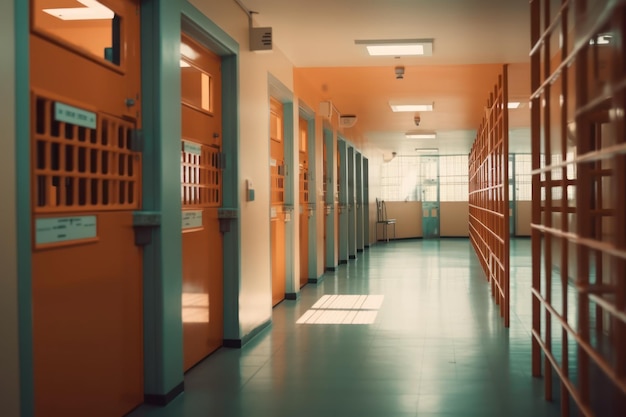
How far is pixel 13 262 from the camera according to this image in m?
2.34

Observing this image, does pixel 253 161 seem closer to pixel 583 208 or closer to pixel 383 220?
pixel 583 208

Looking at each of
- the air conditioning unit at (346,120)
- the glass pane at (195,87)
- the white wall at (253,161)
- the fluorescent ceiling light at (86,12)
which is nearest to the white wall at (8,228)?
the fluorescent ceiling light at (86,12)

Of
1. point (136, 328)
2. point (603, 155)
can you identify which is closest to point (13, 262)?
point (136, 328)

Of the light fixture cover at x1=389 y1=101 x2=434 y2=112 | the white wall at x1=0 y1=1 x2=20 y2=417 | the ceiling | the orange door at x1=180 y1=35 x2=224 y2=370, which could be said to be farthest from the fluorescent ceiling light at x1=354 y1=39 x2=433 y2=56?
the white wall at x1=0 y1=1 x2=20 y2=417

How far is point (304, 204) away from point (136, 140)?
556cm

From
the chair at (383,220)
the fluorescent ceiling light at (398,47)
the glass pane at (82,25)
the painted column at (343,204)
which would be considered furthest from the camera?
the chair at (383,220)

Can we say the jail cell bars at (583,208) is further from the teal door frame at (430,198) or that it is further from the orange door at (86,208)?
the teal door frame at (430,198)

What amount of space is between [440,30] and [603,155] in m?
4.25

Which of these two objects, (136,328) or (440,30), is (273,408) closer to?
(136,328)

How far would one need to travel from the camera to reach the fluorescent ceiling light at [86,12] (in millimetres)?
3109

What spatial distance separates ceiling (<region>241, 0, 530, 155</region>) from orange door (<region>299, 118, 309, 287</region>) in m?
0.74

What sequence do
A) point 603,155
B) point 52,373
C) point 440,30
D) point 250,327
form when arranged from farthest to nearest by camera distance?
point 440,30 → point 250,327 → point 52,373 → point 603,155

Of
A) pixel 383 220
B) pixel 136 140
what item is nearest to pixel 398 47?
pixel 136 140

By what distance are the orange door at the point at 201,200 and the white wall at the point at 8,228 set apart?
6.48ft
